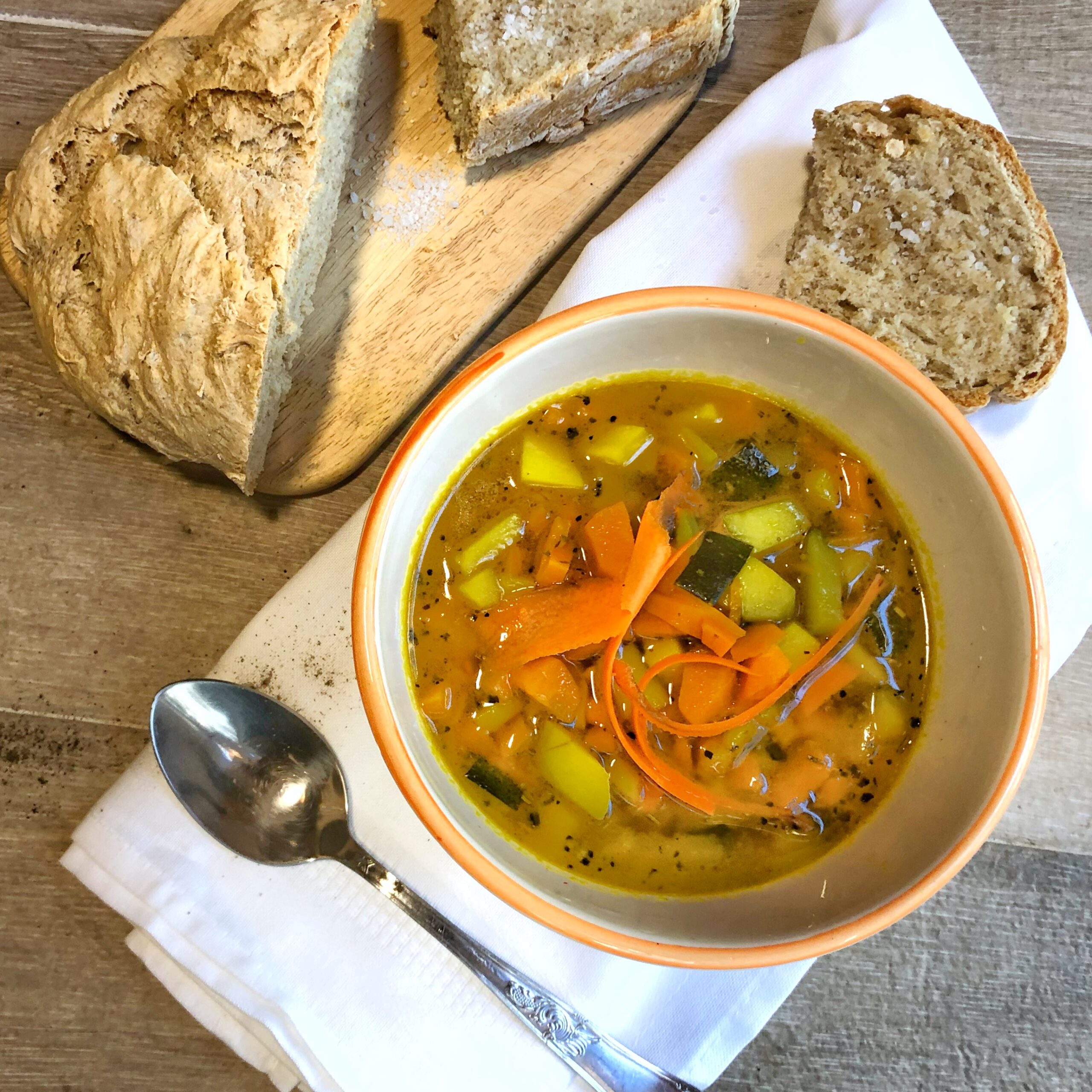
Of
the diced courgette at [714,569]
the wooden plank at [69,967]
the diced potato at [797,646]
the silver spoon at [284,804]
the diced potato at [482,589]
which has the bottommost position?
the wooden plank at [69,967]

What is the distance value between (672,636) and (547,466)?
43cm

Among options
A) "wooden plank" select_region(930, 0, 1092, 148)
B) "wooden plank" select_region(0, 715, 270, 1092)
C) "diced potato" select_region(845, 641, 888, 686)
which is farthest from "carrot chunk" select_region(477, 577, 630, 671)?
"wooden plank" select_region(930, 0, 1092, 148)

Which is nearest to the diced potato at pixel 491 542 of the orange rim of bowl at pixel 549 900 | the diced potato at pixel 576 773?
the orange rim of bowl at pixel 549 900

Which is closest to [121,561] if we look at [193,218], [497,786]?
[193,218]

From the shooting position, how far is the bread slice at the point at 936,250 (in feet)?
6.54

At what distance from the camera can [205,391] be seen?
Result: 2023 mm

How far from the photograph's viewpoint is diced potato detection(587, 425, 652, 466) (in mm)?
1734

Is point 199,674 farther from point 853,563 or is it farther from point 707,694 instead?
point 853,563

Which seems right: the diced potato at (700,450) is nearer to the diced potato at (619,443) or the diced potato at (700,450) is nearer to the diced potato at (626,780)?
the diced potato at (619,443)

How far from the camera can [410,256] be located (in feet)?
7.46

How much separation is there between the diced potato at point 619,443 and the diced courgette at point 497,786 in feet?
2.24

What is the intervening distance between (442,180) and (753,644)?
4.98ft

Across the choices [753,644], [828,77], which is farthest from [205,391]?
[828,77]

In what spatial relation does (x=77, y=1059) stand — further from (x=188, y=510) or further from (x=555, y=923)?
(x=555, y=923)
